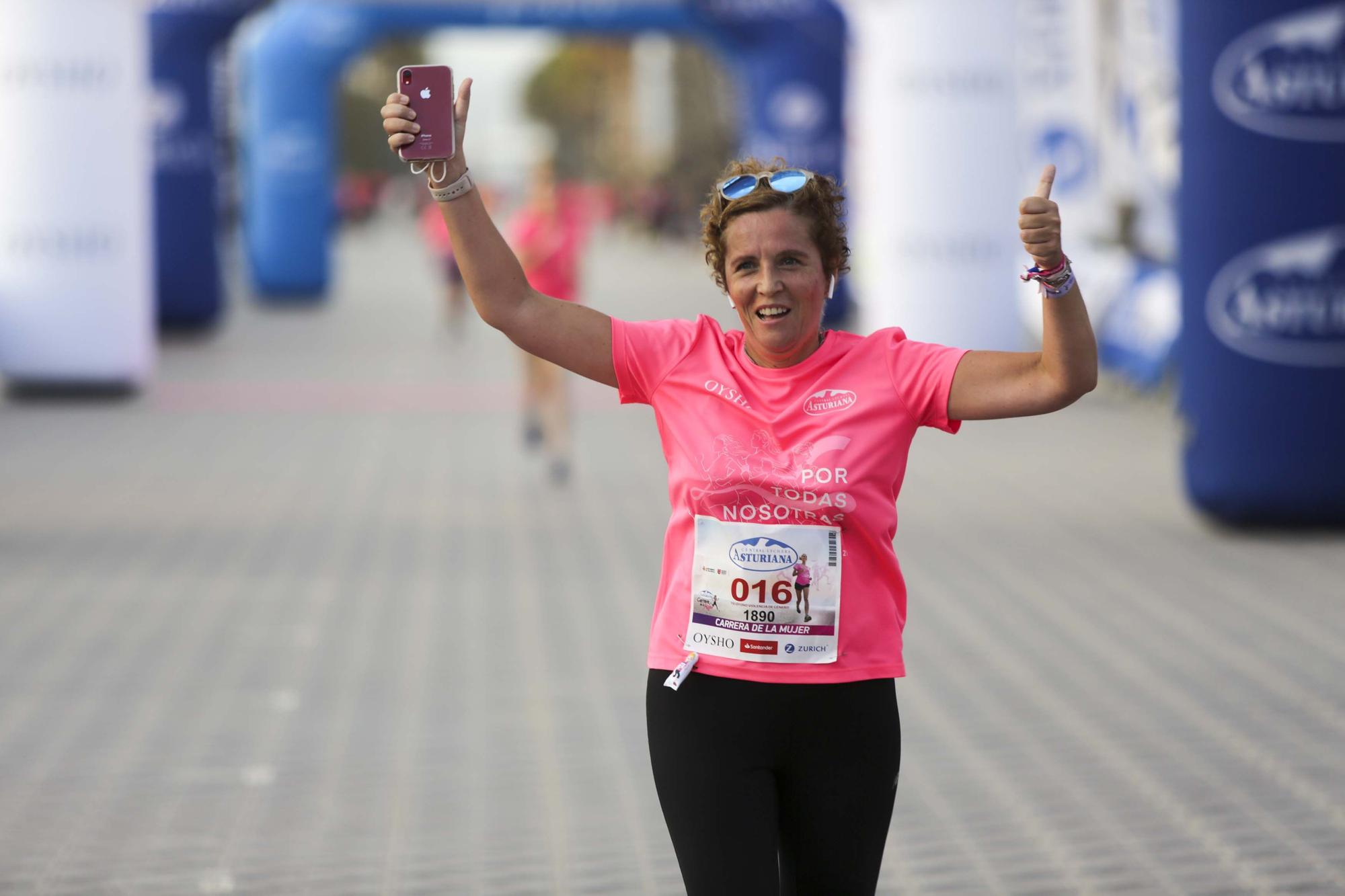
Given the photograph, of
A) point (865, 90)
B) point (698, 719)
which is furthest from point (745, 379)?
point (865, 90)

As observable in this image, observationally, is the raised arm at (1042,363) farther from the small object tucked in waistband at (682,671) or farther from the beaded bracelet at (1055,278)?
the small object tucked in waistband at (682,671)

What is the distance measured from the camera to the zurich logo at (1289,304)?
8.61 metres

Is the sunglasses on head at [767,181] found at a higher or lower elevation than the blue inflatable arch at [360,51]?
lower

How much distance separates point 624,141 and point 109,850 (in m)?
99.8

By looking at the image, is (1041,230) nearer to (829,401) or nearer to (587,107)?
(829,401)

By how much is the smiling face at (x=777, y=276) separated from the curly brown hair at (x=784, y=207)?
0.04ft

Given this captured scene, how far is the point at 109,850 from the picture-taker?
187 inches

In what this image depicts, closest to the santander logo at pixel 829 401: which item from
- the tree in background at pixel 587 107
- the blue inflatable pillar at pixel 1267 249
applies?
the blue inflatable pillar at pixel 1267 249

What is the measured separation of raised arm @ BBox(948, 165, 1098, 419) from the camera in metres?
2.55

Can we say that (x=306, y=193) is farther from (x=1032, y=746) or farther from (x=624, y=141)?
(x=624, y=141)

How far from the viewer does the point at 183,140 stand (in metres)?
19.9

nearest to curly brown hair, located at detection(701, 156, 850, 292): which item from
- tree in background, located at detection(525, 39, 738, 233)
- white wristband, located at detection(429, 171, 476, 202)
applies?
white wristband, located at detection(429, 171, 476, 202)

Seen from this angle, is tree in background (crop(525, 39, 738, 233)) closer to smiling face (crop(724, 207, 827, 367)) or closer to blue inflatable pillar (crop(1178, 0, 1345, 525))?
blue inflatable pillar (crop(1178, 0, 1345, 525))

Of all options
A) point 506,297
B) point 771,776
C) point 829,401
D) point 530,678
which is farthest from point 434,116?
point 530,678
